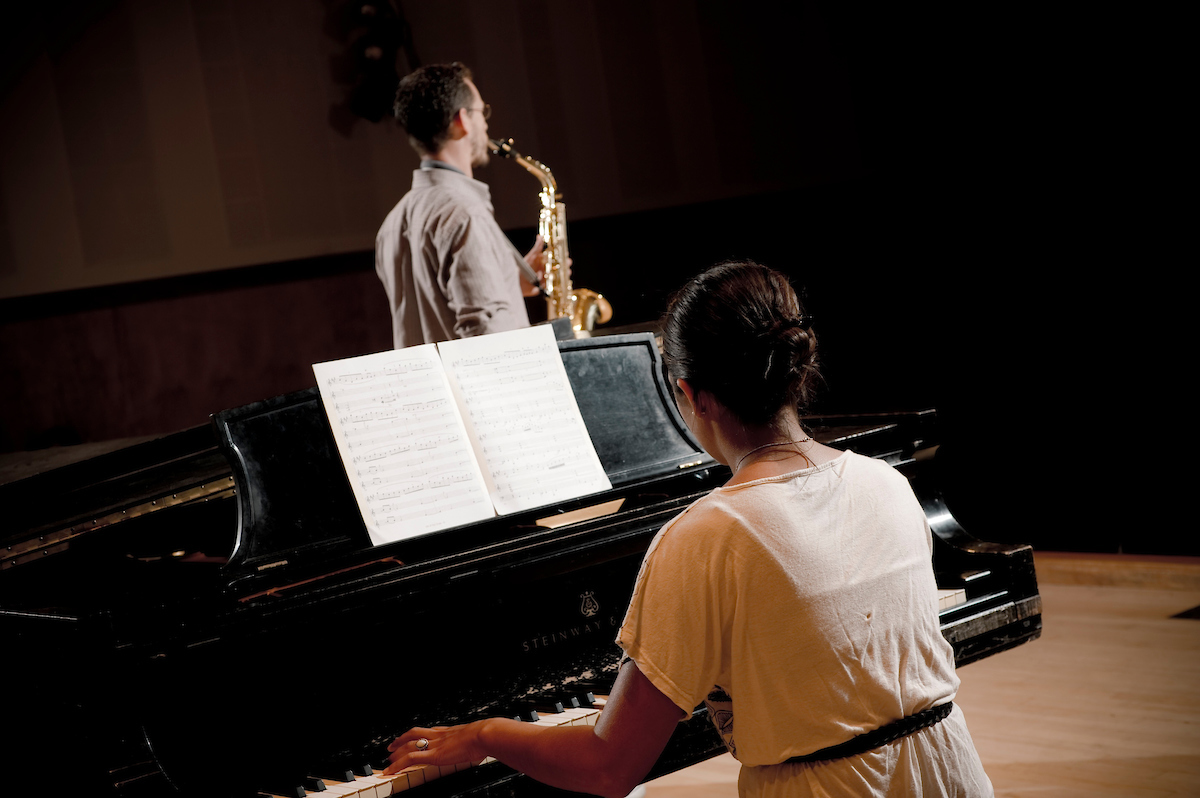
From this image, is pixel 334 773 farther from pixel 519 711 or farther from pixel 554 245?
pixel 554 245

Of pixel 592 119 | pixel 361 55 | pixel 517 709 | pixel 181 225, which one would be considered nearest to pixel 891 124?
pixel 592 119

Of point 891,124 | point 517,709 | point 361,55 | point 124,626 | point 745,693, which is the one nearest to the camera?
point 745,693

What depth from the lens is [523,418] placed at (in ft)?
6.46

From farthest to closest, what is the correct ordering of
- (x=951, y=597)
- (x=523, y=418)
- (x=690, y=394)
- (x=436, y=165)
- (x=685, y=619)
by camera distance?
1. (x=436, y=165)
2. (x=951, y=597)
3. (x=523, y=418)
4. (x=690, y=394)
5. (x=685, y=619)

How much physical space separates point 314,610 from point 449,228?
5.53 feet

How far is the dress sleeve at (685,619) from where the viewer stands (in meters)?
1.10

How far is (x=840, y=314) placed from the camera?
5027 millimetres

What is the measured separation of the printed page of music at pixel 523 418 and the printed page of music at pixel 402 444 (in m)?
0.04

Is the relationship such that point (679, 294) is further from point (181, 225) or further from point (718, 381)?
point (181, 225)

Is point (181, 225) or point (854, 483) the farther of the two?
point (181, 225)

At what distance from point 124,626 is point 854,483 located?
1.01 m

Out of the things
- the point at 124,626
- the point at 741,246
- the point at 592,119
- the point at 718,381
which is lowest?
the point at 124,626

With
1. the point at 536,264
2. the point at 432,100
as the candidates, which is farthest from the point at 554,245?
the point at 432,100

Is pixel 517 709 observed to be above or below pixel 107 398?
below
